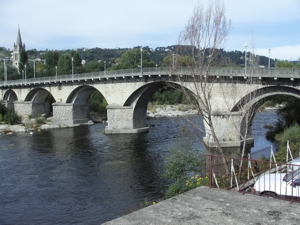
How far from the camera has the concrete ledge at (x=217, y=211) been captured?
881 centimetres

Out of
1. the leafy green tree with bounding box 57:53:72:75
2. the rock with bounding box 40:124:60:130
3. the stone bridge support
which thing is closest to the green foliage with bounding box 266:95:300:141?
the rock with bounding box 40:124:60:130

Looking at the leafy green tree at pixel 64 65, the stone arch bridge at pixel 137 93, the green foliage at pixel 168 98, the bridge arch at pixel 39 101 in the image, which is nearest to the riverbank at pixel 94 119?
the stone arch bridge at pixel 137 93

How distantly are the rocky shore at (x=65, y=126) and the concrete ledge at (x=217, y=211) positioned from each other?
1629 inches

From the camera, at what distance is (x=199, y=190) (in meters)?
11.4

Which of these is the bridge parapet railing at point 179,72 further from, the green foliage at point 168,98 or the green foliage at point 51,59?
the green foliage at point 51,59

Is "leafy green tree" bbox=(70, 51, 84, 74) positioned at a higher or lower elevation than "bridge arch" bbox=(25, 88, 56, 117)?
higher

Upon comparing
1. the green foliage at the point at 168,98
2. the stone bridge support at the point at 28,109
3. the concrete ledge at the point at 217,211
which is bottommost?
the stone bridge support at the point at 28,109

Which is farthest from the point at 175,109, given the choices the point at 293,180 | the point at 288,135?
the point at 293,180

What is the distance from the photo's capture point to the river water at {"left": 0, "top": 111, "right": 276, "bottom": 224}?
17.8 m

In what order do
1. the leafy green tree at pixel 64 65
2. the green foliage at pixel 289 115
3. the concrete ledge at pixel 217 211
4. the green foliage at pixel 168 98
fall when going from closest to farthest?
the concrete ledge at pixel 217 211
the green foliage at pixel 289 115
the green foliage at pixel 168 98
the leafy green tree at pixel 64 65

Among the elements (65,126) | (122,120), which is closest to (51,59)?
(65,126)

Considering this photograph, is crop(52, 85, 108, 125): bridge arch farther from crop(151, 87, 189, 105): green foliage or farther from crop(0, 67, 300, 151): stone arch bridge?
crop(151, 87, 189, 105): green foliage

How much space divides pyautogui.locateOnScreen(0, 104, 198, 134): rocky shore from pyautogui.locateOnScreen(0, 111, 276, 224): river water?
630 cm

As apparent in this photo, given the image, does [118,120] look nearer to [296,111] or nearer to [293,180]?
[296,111]
